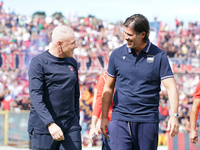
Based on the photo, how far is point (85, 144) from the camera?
388 inches

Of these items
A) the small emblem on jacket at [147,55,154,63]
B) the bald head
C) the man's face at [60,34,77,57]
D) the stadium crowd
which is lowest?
the stadium crowd

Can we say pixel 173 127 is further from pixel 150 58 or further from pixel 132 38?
pixel 132 38

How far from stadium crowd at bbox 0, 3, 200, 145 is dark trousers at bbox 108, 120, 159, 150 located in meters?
7.47

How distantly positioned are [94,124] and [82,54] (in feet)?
28.1

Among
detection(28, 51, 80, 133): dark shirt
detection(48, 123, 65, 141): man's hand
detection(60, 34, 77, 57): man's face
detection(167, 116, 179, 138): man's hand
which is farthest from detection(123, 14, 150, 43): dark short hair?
detection(48, 123, 65, 141): man's hand

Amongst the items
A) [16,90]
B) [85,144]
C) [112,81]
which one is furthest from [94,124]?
[16,90]

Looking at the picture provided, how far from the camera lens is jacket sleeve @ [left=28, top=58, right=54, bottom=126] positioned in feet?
8.55

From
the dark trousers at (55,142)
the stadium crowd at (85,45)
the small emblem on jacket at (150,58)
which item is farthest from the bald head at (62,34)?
the stadium crowd at (85,45)

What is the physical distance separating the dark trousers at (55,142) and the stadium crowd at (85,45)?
737cm

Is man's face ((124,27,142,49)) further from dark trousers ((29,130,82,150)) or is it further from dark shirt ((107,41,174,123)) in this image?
dark trousers ((29,130,82,150))

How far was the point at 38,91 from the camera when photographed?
2.66 metres

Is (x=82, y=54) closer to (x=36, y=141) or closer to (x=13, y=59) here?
(x=13, y=59)

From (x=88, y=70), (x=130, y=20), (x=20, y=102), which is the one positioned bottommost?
(x=20, y=102)

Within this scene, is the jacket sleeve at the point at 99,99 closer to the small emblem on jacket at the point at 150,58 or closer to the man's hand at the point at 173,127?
the small emblem on jacket at the point at 150,58
